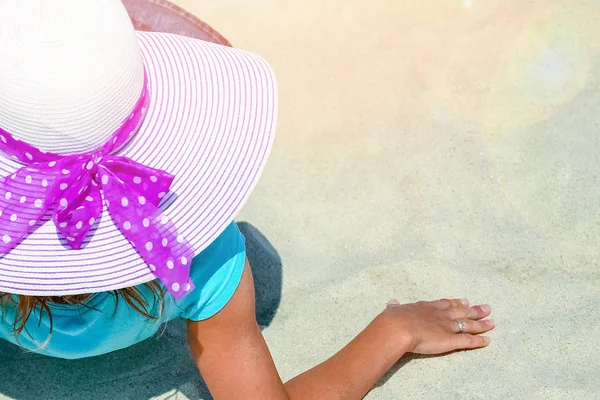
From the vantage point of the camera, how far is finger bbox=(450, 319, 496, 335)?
2.04 meters

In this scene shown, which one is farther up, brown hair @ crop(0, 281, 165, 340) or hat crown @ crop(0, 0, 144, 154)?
hat crown @ crop(0, 0, 144, 154)

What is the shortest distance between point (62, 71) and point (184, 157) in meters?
0.27

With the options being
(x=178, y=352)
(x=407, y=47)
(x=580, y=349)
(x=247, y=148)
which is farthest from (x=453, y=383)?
(x=407, y=47)

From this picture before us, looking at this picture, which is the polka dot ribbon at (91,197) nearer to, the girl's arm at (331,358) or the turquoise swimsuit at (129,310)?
the turquoise swimsuit at (129,310)

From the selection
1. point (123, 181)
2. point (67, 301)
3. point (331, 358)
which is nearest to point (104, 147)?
point (123, 181)

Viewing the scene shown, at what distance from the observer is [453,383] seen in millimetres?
1979

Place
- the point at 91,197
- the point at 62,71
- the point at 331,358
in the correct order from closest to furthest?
the point at 62,71 → the point at 91,197 → the point at 331,358

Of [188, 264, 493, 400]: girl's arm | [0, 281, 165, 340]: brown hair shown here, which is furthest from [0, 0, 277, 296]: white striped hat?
[188, 264, 493, 400]: girl's arm

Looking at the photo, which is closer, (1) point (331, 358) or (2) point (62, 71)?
(2) point (62, 71)

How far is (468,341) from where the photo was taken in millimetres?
2025

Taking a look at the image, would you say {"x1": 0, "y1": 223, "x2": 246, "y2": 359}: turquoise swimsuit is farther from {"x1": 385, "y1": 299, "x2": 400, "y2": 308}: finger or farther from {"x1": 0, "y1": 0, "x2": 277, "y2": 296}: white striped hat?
{"x1": 385, "y1": 299, "x2": 400, "y2": 308}: finger

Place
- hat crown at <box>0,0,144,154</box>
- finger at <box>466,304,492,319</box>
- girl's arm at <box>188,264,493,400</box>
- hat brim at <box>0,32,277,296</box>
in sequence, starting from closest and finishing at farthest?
hat crown at <box>0,0,144,154</box>
hat brim at <box>0,32,277,296</box>
girl's arm at <box>188,264,493,400</box>
finger at <box>466,304,492,319</box>

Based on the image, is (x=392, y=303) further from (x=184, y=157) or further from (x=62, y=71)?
(x=62, y=71)

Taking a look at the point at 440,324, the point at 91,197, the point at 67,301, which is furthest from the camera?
the point at 440,324
